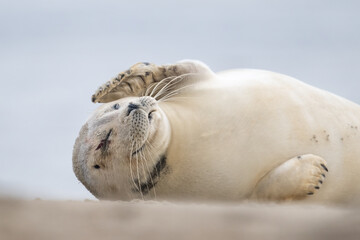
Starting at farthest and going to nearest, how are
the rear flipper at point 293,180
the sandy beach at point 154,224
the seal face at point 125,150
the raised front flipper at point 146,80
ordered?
the raised front flipper at point 146,80 → the seal face at point 125,150 → the rear flipper at point 293,180 → the sandy beach at point 154,224

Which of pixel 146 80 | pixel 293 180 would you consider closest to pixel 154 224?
pixel 293 180

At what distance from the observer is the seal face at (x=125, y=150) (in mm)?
5180

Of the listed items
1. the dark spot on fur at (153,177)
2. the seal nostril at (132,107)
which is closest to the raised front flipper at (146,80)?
the seal nostril at (132,107)

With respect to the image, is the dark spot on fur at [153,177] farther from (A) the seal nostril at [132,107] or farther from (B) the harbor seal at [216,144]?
(A) the seal nostril at [132,107]

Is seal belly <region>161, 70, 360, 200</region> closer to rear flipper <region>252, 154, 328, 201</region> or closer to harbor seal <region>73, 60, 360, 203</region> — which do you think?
harbor seal <region>73, 60, 360, 203</region>

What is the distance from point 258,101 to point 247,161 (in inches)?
23.7

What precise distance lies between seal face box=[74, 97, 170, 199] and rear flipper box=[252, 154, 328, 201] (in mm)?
867

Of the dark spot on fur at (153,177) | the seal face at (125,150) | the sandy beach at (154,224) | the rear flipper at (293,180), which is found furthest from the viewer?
the dark spot on fur at (153,177)

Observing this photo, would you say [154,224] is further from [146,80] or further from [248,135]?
[146,80]

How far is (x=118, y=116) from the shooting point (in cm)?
529

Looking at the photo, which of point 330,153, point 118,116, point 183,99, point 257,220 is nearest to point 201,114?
point 183,99

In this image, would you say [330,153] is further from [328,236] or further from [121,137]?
[328,236]

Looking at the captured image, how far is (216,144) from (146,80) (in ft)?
3.06

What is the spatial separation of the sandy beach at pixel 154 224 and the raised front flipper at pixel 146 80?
321 centimetres
